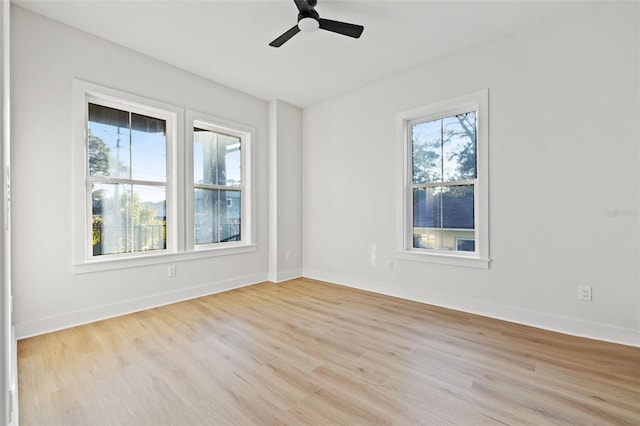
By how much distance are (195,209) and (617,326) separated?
14.4 feet

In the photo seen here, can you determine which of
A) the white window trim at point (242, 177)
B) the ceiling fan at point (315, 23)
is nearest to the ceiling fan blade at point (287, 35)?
the ceiling fan at point (315, 23)

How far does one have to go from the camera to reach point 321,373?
2.09 m

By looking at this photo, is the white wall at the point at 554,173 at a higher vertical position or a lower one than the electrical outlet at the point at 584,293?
higher

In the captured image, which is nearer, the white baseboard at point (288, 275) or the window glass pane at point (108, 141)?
the window glass pane at point (108, 141)

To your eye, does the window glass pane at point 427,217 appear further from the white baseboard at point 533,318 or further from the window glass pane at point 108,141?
the window glass pane at point 108,141

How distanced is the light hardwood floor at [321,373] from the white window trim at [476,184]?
69 cm

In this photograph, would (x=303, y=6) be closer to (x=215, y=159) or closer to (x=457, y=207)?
(x=215, y=159)

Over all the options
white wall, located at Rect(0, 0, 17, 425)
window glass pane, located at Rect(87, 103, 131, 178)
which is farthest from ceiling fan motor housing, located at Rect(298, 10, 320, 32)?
window glass pane, located at Rect(87, 103, 131, 178)

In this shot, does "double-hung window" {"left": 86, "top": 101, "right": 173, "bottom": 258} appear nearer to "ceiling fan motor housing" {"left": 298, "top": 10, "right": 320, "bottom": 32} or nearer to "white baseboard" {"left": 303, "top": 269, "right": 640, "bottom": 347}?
"ceiling fan motor housing" {"left": 298, "top": 10, "right": 320, "bottom": 32}

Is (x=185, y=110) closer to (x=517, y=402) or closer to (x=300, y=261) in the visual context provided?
(x=300, y=261)

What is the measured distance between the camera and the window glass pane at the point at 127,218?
3170mm

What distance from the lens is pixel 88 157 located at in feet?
10.1

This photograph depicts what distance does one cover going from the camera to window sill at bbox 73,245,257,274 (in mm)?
2992

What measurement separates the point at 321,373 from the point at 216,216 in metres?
2.76
